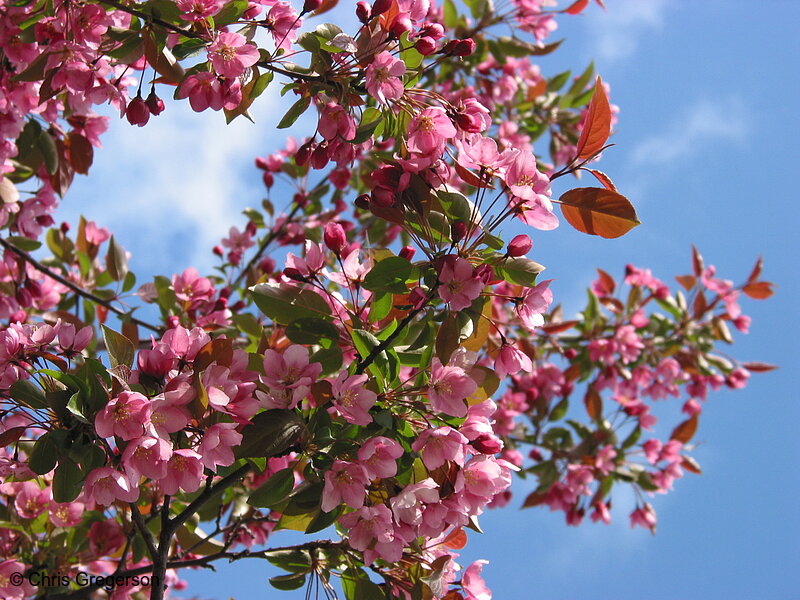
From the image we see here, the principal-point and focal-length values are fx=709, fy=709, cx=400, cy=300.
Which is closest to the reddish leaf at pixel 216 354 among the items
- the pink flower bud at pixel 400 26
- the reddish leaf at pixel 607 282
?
the pink flower bud at pixel 400 26

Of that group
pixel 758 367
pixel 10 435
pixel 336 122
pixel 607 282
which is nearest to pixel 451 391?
pixel 336 122

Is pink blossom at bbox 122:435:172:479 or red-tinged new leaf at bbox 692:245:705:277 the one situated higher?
red-tinged new leaf at bbox 692:245:705:277

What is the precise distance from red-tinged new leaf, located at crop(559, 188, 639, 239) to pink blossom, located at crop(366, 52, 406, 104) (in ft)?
1.41

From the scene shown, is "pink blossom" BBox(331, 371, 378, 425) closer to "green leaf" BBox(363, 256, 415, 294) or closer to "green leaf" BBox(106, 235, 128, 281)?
"green leaf" BBox(363, 256, 415, 294)

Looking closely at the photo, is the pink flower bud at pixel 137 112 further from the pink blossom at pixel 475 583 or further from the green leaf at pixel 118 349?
the pink blossom at pixel 475 583

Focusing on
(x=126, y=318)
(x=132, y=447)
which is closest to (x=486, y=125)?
(x=132, y=447)

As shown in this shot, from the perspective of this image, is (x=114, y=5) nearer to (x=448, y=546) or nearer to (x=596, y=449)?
(x=448, y=546)

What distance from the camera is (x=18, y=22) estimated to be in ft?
6.52

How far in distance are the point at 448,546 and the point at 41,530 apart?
4.33 feet

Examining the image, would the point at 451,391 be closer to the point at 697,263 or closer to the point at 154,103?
the point at 154,103

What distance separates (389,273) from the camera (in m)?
1.45

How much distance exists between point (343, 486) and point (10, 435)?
668 mm

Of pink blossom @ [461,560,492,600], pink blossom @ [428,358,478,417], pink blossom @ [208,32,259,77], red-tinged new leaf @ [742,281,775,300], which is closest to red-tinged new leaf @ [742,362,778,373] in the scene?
red-tinged new leaf @ [742,281,775,300]

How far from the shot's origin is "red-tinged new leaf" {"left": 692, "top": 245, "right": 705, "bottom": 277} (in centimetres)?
439
